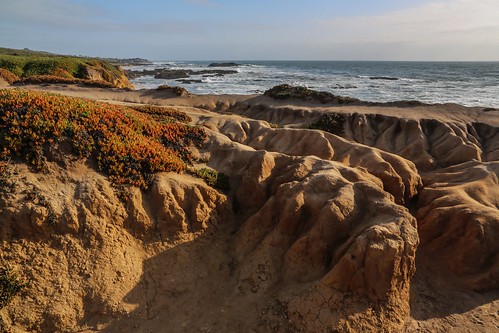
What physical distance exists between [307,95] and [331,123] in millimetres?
8925

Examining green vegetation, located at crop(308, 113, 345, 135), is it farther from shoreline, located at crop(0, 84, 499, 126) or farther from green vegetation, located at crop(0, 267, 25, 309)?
green vegetation, located at crop(0, 267, 25, 309)

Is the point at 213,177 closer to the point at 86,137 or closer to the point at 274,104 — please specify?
the point at 86,137

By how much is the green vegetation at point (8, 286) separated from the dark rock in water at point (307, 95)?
100ft

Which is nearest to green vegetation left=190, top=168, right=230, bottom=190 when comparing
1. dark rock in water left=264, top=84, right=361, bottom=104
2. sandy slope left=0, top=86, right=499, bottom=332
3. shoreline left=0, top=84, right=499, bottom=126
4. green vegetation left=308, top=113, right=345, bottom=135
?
sandy slope left=0, top=86, right=499, bottom=332

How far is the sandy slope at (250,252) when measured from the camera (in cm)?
920

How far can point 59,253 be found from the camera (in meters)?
9.67

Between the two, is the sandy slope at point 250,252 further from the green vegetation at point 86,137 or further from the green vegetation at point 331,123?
the green vegetation at point 331,123

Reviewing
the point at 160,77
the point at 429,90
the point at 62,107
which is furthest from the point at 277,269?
the point at 160,77

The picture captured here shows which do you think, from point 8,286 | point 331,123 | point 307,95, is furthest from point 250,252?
point 307,95

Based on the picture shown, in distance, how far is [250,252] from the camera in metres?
11.3

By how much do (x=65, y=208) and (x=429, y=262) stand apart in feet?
40.3

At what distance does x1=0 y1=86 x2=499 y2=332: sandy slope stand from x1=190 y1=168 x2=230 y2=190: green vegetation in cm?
43

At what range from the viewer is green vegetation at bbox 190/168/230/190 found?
12953 mm

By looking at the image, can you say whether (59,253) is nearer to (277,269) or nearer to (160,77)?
(277,269)
